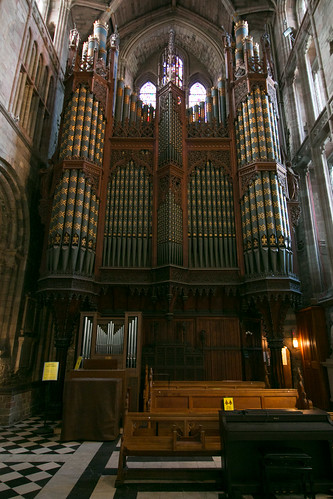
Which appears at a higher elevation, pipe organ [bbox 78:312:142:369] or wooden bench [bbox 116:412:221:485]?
pipe organ [bbox 78:312:142:369]

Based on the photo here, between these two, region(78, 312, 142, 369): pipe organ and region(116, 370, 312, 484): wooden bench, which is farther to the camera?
region(78, 312, 142, 369): pipe organ

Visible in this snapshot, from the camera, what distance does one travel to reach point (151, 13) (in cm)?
1756

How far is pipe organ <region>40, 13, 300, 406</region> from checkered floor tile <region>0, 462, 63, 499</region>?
3561 mm

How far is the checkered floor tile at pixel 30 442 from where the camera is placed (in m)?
6.27

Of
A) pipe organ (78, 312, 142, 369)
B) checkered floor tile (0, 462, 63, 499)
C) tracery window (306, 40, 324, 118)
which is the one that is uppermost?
tracery window (306, 40, 324, 118)

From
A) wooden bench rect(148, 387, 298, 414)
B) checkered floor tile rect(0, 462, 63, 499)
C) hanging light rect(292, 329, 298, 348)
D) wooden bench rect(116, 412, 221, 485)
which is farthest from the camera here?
hanging light rect(292, 329, 298, 348)

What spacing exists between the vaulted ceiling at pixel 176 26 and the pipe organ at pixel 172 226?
5.36 metres

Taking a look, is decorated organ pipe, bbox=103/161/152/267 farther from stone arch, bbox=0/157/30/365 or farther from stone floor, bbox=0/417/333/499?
stone floor, bbox=0/417/333/499

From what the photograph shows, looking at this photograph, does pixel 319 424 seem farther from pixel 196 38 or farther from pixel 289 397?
pixel 196 38

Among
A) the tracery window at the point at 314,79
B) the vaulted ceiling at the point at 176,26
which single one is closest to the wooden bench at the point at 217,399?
the tracery window at the point at 314,79

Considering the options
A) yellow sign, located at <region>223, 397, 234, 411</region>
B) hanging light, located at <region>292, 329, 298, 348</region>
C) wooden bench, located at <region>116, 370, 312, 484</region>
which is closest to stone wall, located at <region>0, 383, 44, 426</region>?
wooden bench, located at <region>116, 370, 312, 484</region>

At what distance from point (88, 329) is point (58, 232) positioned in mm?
3124

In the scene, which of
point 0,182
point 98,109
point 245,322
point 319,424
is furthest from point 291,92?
point 319,424

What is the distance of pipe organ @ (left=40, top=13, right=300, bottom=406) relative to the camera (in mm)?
9773
